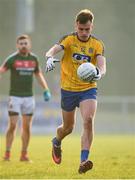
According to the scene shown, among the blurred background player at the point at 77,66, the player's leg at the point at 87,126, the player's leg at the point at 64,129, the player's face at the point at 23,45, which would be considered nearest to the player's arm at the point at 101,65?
the blurred background player at the point at 77,66

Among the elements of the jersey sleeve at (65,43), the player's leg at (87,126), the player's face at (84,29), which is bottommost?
the player's leg at (87,126)

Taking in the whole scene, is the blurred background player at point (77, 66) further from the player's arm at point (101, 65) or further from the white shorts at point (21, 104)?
the white shorts at point (21, 104)

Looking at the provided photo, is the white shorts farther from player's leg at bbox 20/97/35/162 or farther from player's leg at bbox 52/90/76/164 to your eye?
player's leg at bbox 52/90/76/164

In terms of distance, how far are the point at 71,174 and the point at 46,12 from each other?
30.2 meters

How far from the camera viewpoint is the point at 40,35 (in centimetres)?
3891

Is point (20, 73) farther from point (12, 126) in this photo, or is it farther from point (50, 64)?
point (50, 64)

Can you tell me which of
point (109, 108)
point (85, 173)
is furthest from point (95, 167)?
point (109, 108)

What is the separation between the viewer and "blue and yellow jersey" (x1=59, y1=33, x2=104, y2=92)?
10867 millimetres

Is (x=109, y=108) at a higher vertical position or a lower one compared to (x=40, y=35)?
lower

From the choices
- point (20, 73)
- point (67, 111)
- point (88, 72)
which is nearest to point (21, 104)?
point (20, 73)

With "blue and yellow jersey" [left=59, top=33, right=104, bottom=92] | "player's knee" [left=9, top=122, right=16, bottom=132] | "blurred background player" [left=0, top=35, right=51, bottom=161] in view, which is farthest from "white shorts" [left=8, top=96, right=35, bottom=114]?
"blue and yellow jersey" [left=59, top=33, right=104, bottom=92]

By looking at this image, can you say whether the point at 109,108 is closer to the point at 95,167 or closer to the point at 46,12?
the point at 46,12

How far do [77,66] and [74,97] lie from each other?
45 cm

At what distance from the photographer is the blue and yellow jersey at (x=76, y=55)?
1087cm
